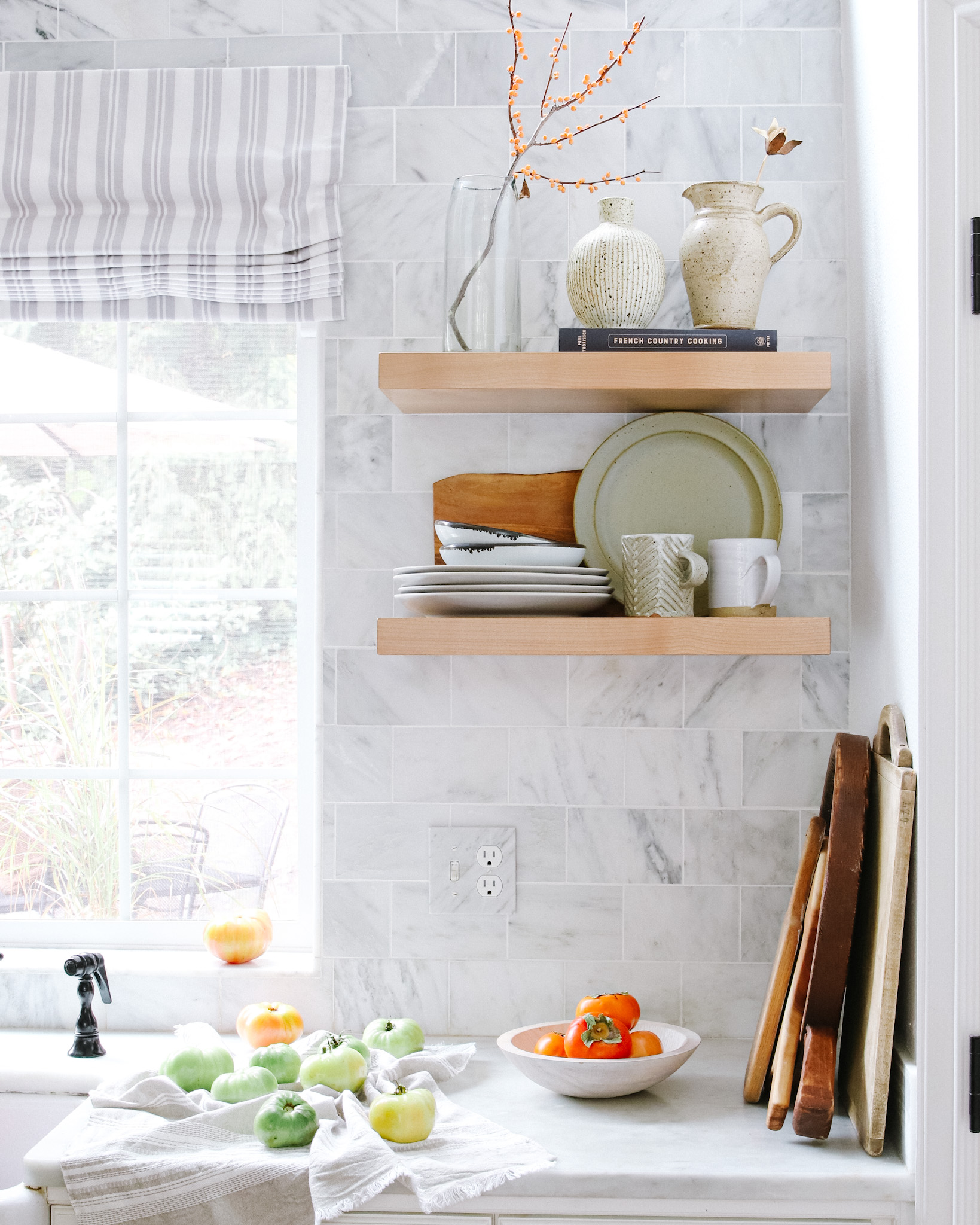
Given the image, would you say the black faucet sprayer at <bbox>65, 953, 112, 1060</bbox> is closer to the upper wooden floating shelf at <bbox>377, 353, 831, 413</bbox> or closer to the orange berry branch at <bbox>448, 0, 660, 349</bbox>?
the upper wooden floating shelf at <bbox>377, 353, 831, 413</bbox>

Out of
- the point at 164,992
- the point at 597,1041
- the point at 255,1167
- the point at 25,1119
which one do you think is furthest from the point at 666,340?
the point at 25,1119

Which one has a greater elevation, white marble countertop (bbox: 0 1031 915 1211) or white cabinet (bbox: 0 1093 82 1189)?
white marble countertop (bbox: 0 1031 915 1211)

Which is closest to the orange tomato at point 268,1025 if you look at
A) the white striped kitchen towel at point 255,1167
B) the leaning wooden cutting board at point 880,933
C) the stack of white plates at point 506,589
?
the white striped kitchen towel at point 255,1167

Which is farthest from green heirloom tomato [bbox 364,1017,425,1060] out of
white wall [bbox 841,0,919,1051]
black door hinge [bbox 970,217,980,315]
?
black door hinge [bbox 970,217,980,315]

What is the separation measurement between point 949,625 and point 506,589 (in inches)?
22.1

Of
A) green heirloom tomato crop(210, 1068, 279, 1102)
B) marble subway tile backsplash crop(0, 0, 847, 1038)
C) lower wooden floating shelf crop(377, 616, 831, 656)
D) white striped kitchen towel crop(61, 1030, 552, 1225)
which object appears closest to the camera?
white striped kitchen towel crop(61, 1030, 552, 1225)

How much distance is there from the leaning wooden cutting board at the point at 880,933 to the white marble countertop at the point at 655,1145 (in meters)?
0.06

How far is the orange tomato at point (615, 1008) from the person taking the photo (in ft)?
4.64

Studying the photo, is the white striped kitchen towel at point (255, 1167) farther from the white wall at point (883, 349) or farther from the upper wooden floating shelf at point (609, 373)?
the upper wooden floating shelf at point (609, 373)

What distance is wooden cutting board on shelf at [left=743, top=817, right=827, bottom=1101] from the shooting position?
1.38 m

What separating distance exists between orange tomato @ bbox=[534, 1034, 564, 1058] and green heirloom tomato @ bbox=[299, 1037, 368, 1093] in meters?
0.24

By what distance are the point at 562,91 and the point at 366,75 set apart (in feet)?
1.04

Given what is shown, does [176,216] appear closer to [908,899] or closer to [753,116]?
[753,116]

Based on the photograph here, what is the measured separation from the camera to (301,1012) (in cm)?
165
